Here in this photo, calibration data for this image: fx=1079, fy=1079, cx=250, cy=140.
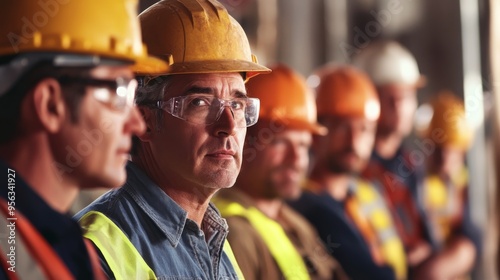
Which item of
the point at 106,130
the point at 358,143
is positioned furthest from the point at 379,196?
the point at 106,130

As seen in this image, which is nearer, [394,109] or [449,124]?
[394,109]

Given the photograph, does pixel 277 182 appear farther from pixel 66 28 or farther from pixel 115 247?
pixel 66 28

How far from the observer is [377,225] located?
554cm

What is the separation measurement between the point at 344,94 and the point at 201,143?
3.03 m

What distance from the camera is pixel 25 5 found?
1899 millimetres

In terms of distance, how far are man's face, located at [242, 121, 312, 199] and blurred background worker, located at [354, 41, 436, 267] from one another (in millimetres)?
1776

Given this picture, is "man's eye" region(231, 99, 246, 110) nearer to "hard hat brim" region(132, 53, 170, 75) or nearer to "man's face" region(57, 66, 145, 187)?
"hard hat brim" region(132, 53, 170, 75)

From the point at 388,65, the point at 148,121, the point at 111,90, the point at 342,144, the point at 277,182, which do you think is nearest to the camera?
the point at 111,90

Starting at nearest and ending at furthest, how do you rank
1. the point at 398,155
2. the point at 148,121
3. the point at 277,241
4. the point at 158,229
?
1. the point at 158,229
2. the point at 148,121
3. the point at 277,241
4. the point at 398,155

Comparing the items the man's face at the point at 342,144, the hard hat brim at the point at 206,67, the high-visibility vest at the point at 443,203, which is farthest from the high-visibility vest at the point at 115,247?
the high-visibility vest at the point at 443,203

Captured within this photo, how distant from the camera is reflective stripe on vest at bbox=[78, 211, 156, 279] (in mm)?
2105

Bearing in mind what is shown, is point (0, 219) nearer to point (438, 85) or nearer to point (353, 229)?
point (353, 229)

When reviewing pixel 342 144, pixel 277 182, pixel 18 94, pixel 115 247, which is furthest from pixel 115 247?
pixel 342 144

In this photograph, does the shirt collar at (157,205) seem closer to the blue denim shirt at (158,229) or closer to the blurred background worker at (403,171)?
the blue denim shirt at (158,229)
